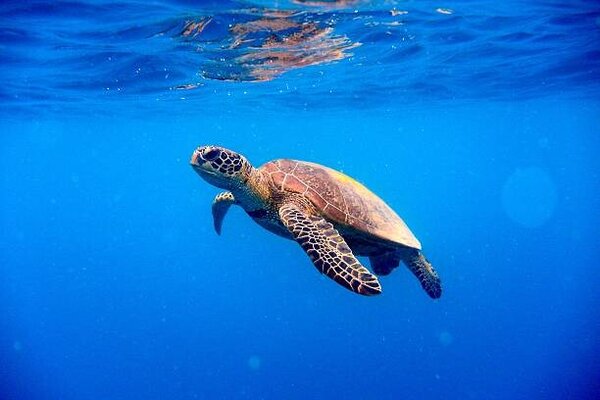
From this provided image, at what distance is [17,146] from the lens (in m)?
46.0

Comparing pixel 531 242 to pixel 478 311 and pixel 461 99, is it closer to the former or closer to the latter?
pixel 478 311

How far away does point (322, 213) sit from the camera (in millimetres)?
6547

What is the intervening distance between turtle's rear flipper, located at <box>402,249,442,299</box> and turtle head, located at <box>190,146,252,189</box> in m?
3.88

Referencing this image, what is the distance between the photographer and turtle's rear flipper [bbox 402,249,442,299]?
8102 mm

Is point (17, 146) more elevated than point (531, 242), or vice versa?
point (17, 146)

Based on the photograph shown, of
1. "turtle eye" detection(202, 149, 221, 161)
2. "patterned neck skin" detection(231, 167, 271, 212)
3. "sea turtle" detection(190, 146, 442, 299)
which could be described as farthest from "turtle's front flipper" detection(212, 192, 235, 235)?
"turtle eye" detection(202, 149, 221, 161)

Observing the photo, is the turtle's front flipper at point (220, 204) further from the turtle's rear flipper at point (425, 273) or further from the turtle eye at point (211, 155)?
A: the turtle's rear flipper at point (425, 273)

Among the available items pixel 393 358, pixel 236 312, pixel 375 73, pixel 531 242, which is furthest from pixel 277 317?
pixel 531 242

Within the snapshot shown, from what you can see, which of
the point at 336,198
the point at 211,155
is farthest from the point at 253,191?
the point at 336,198

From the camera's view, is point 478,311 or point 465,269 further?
point 465,269

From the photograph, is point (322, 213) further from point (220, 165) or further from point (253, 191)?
point (220, 165)

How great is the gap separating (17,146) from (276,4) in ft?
161

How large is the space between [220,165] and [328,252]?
212cm

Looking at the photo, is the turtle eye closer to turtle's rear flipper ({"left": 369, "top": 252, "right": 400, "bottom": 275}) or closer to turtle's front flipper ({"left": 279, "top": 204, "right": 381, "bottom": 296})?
turtle's front flipper ({"left": 279, "top": 204, "right": 381, "bottom": 296})
